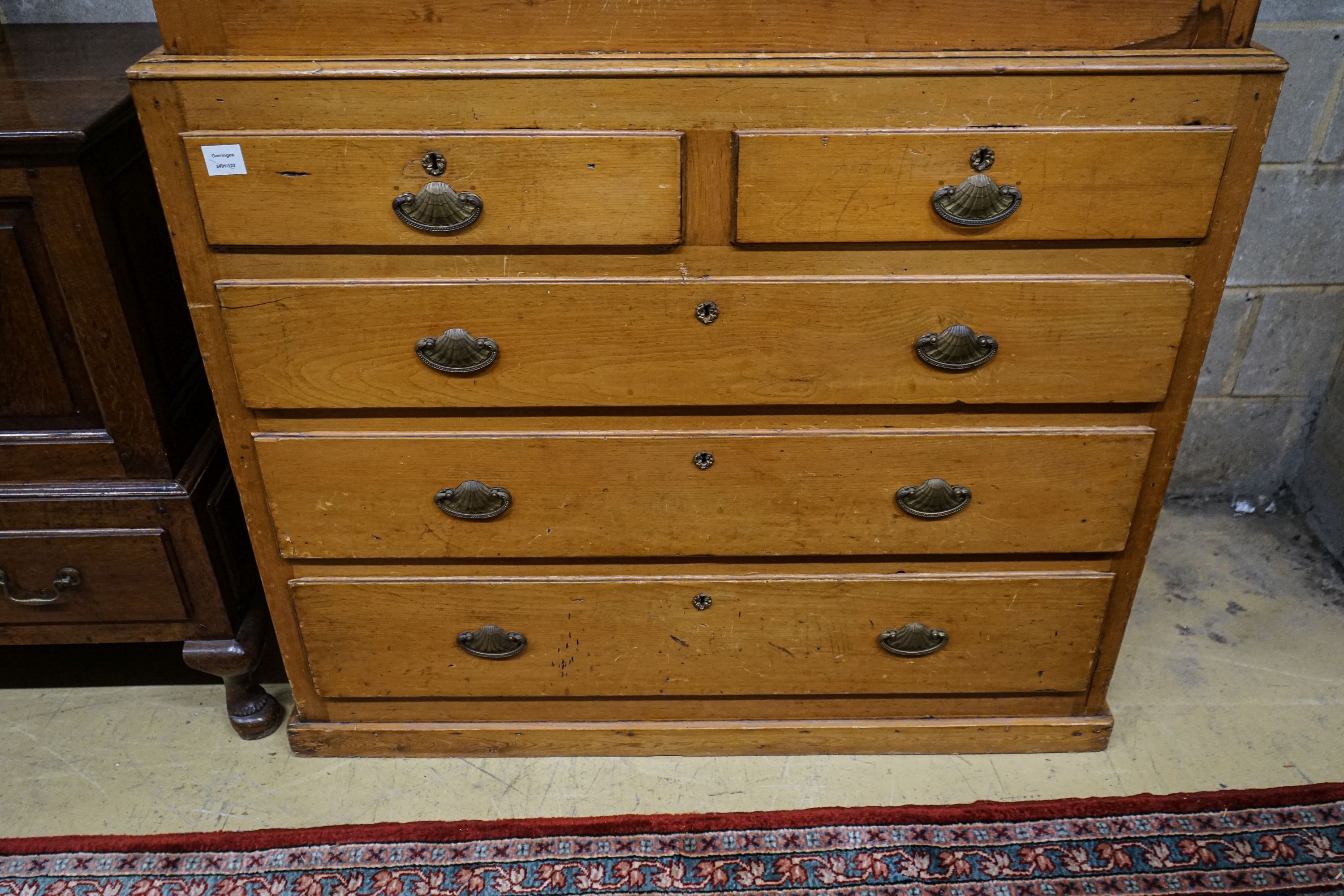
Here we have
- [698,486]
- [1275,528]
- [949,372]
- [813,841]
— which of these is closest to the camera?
[949,372]

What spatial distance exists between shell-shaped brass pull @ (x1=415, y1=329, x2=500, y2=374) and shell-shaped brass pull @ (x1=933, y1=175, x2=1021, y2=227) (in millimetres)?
628

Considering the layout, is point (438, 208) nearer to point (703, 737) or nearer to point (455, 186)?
point (455, 186)

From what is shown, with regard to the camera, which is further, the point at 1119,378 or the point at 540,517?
the point at 540,517

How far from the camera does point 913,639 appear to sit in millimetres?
1631

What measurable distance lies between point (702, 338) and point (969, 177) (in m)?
0.41

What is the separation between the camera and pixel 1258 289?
2162 millimetres

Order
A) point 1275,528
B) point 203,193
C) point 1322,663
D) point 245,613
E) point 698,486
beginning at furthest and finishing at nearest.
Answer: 1. point 1275,528
2. point 1322,663
3. point 245,613
4. point 698,486
5. point 203,193

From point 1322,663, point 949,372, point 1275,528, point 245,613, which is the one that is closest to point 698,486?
point 949,372

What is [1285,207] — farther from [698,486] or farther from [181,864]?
[181,864]

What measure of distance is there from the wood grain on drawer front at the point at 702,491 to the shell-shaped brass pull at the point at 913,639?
0.53 feet

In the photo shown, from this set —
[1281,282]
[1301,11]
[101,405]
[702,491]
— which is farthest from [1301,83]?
[101,405]

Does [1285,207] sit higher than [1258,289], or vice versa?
[1285,207]

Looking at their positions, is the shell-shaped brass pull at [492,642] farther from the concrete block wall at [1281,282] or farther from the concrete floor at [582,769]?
the concrete block wall at [1281,282]

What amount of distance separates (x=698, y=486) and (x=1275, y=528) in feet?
5.52
